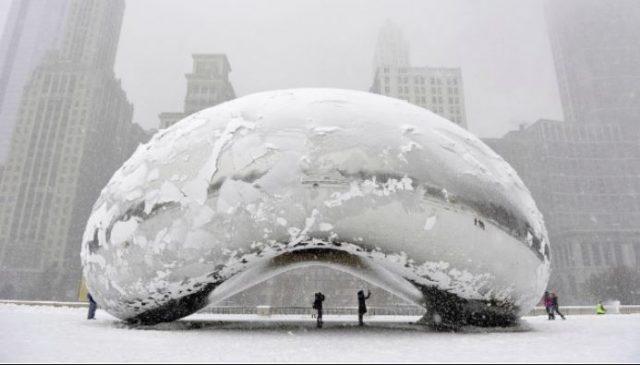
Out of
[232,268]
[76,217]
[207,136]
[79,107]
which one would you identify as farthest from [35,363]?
[79,107]

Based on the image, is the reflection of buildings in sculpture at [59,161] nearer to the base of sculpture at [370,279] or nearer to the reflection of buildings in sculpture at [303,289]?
the reflection of buildings in sculpture at [303,289]

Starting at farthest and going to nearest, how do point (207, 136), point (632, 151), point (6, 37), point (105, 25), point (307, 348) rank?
point (105, 25)
point (632, 151)
point (6, 37)
point (207, 136)
point (307, 348)

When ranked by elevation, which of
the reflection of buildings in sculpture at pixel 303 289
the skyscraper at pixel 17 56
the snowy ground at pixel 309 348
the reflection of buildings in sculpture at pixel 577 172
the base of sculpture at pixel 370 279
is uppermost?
the skyscraper at pixel 17 56

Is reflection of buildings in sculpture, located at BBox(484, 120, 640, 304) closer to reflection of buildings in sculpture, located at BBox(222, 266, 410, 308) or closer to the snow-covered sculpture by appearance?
reflection of buildings in sculpture, located at BBox(222, 266, 410, 308)

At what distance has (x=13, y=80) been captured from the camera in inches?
3738

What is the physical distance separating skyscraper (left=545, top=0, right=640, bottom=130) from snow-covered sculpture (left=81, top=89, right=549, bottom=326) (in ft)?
375

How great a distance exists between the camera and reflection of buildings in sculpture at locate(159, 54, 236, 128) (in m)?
107

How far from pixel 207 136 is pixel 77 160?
104572 mm

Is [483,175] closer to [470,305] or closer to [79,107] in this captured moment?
[470,305]

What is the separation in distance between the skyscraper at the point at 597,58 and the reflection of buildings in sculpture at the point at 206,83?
78.9m

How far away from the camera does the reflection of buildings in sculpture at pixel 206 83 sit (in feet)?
350

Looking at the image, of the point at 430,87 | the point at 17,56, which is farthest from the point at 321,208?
the point at 430,87

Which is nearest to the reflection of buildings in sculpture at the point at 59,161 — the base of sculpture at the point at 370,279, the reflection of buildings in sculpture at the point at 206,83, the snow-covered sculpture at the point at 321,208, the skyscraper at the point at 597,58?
the reflection of buildings in sculpture at the point at 206,83

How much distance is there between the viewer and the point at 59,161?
98.2 m
